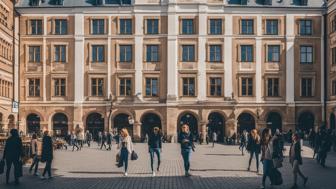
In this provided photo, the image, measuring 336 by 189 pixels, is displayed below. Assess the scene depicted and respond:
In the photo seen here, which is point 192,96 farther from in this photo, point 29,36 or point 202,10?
point 29,36

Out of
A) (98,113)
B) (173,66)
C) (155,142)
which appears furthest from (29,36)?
(155,142)

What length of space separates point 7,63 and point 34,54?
15.5ft

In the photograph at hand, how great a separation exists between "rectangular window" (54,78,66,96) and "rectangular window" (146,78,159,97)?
8.31m

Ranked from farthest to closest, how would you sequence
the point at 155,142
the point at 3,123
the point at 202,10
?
the point at 202,10 < the point at 3,123 < the point at 155,142

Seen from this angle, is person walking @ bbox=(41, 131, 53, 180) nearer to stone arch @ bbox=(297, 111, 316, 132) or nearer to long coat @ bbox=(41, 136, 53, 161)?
long coat @ bbox=(41, 136, 53, 161)

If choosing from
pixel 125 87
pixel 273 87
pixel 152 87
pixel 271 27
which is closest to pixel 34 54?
pixel 125 87

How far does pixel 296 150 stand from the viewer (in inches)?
793

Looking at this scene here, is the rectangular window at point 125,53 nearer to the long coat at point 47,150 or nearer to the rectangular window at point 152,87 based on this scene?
the rectangular window at point 152,87

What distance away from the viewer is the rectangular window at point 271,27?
61344 millimetres

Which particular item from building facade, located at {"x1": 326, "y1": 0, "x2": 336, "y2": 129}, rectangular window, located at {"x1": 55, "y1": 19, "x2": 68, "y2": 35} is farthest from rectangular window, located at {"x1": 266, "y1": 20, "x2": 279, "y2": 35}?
rectangular window, located at {"x1": 55, "y1": 19, "x2": 68, "y2": 35}

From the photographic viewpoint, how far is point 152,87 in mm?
61125

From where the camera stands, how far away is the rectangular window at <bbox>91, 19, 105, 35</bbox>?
6119 cm

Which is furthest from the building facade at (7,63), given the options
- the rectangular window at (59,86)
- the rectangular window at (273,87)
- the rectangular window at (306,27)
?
the rectangular window at (306,27)

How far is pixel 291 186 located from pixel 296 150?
1185 mm
